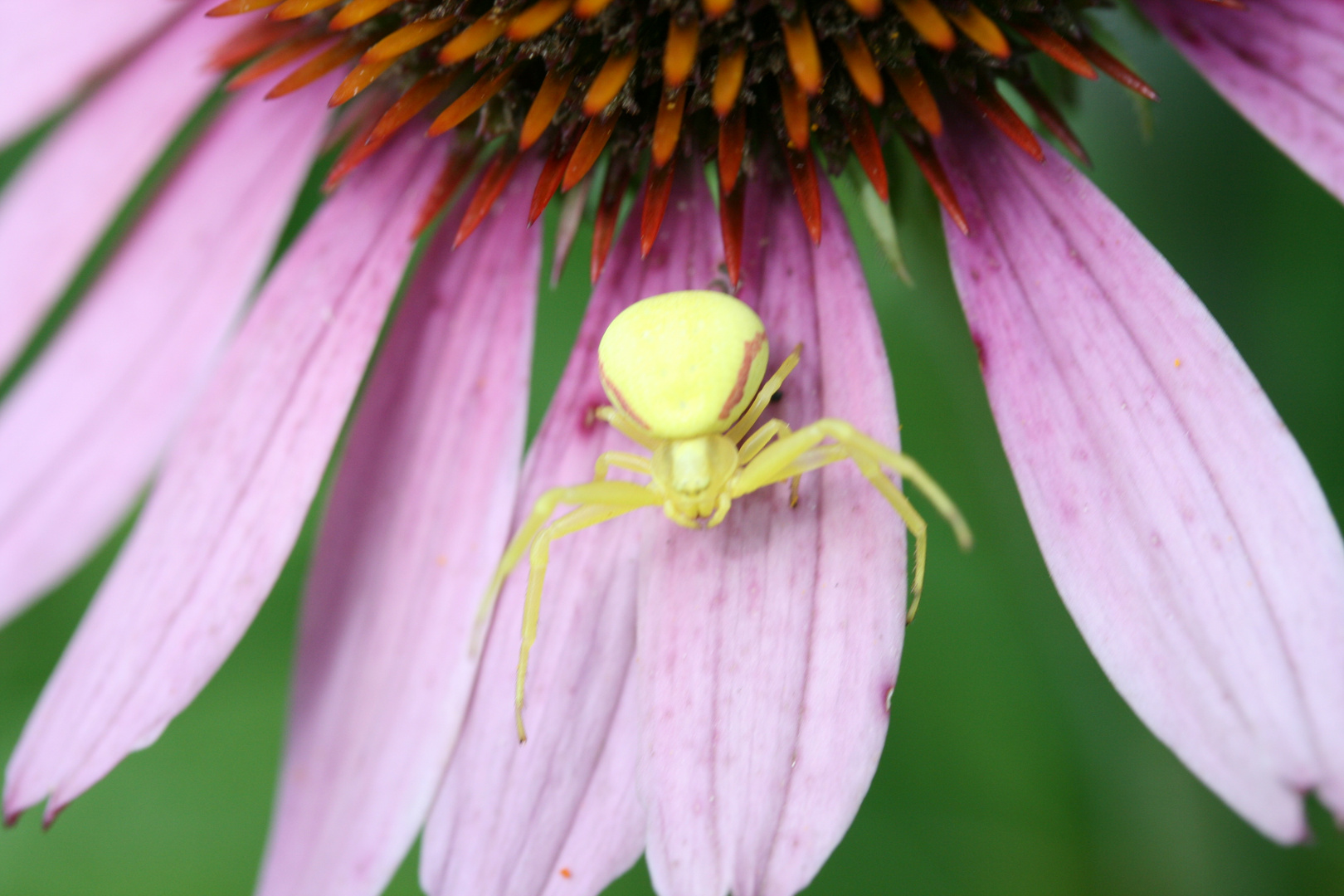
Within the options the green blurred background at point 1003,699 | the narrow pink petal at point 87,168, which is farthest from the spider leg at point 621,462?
the narrow pink petal at point 87,168

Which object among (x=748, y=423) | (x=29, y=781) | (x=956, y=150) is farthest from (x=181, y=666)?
(x=956, y=150)

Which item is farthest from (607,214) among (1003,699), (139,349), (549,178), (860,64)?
(1003,699)

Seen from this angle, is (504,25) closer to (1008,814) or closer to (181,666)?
(181,666)

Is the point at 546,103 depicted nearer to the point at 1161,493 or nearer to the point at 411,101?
the point at 411,101

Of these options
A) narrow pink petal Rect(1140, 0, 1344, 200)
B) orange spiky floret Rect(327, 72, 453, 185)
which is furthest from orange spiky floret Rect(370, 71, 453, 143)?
narrow pink petal Rect(1140, 0, 1344, 200)

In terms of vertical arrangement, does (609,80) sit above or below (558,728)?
above

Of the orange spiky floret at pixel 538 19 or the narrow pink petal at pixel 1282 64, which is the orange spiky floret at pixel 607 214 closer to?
the orange spiky floret at pixel 538 19
